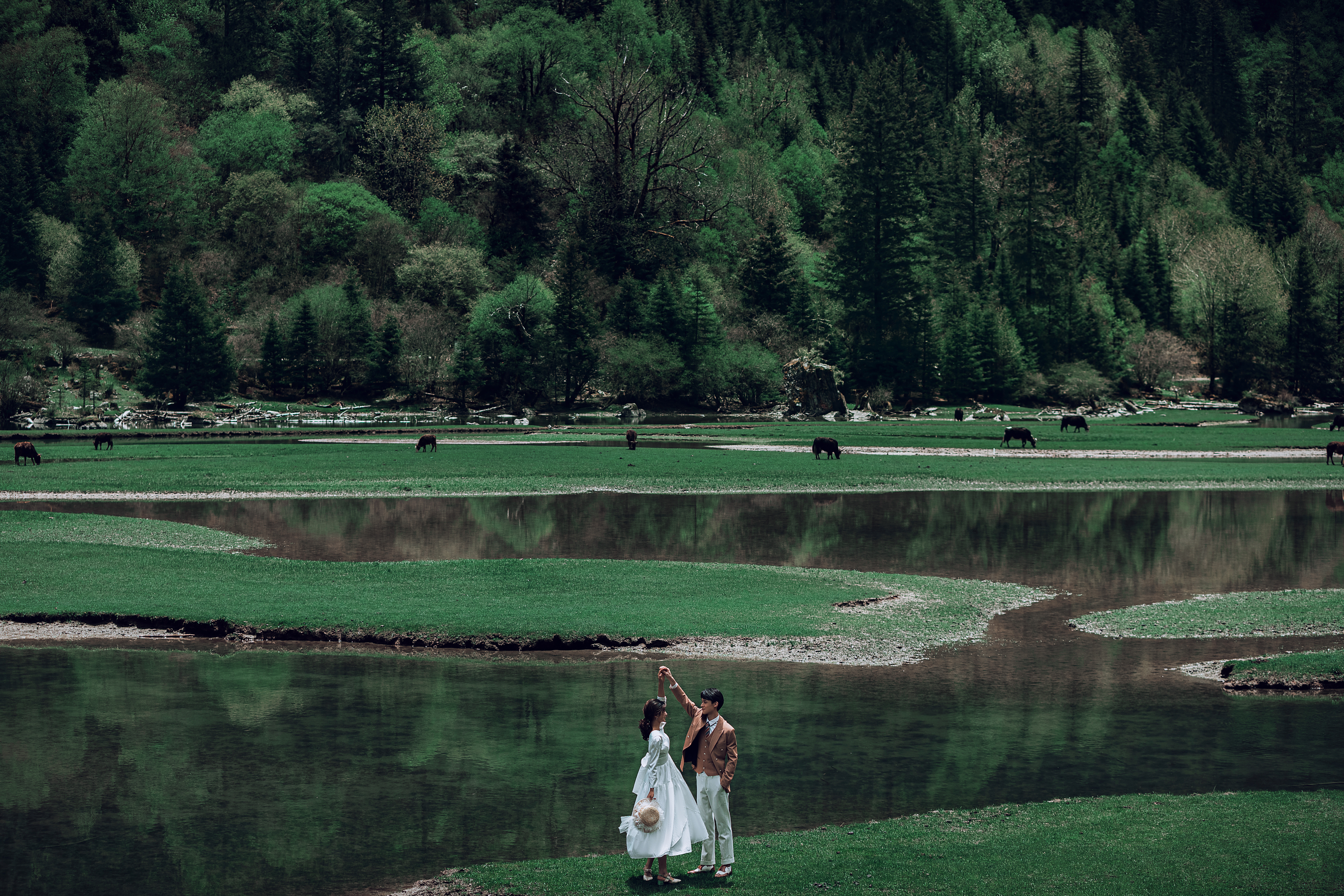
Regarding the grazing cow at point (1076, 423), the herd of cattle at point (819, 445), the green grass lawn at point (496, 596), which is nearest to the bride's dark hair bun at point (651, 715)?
the green grass lawn at point (496, 596)

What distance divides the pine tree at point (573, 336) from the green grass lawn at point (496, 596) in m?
82.8

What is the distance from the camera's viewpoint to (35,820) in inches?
539

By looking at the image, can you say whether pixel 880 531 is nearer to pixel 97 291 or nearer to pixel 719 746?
pixel 719 746

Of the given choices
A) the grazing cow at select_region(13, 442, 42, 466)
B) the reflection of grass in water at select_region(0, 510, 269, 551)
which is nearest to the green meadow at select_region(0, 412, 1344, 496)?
the grazing cow at select_region(13, 442, 42, 466)

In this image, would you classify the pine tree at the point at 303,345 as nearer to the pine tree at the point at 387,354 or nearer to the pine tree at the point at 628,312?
the pine tree at the point at 387,354

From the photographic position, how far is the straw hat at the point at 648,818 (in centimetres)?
1136

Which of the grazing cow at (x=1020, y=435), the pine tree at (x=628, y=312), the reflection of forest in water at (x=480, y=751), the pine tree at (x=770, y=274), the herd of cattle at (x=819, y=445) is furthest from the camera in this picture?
the pine tree at (x=770, y=274)

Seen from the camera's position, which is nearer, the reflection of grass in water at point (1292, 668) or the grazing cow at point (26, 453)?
the reflection of grass in water at point (1292, 668)

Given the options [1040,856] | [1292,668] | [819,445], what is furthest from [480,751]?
[819,445]

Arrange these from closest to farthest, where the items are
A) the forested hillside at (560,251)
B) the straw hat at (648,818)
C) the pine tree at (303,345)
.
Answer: the straw hat at (648,818), the pine tree at (303,345), the forested hillside at (560,251)

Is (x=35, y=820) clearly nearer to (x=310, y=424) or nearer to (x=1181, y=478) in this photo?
(x=1181, y=478)

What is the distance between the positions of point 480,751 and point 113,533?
24.4 meters

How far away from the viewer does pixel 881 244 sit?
136750mm

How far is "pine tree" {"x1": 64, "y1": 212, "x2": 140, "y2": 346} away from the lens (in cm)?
12031
